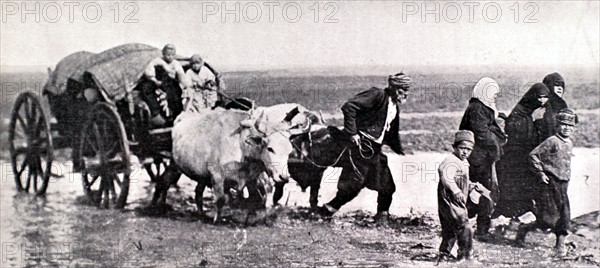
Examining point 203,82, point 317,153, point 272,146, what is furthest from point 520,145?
point 203,82

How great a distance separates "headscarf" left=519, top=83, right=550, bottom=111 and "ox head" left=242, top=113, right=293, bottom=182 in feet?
6.21

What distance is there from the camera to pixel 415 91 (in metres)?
5.56

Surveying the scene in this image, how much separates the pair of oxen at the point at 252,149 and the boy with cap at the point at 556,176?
1.58m

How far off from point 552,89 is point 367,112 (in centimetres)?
150

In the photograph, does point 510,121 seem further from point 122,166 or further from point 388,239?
point 122,166

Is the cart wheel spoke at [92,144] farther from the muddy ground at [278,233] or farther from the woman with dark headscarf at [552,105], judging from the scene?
the woman with dark headscarf at [552,105]

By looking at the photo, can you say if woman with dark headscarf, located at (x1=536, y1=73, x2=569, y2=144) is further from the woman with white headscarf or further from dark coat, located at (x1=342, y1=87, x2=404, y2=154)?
dark coat, located at (x1=342, y1=87, x2=404, y2=154)

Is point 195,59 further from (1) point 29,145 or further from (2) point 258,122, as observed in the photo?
(1) point 29,145

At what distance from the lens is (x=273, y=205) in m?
5.61

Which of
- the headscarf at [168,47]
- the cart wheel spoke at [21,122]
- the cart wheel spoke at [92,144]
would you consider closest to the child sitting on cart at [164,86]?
the headscarf at [168,47]

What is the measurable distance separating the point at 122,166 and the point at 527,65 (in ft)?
10.8

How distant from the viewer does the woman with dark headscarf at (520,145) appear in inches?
220

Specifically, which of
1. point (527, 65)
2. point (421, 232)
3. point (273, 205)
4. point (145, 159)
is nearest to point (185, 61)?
point (145, 159)

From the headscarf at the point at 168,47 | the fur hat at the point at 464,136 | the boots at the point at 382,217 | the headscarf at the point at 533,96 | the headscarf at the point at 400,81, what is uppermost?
the headscarf at the point at 168,47
